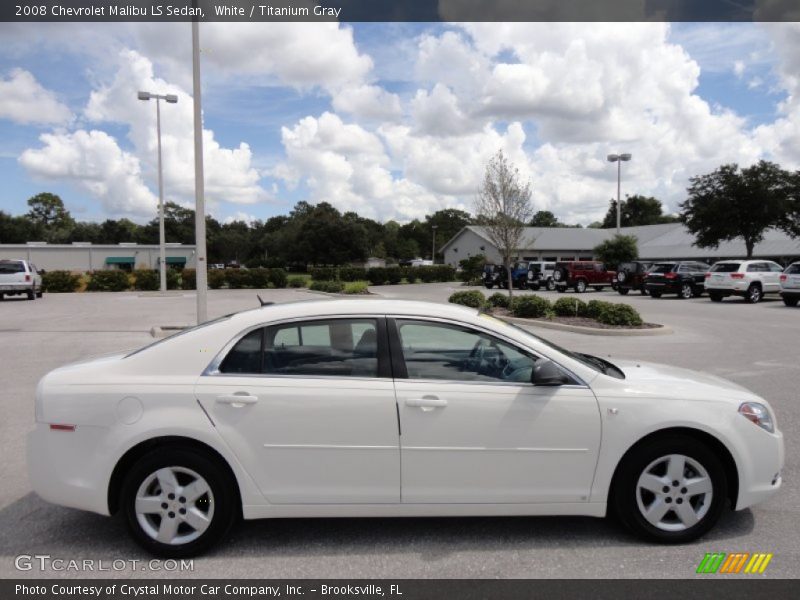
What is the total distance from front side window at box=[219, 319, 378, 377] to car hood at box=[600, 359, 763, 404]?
1.63 metres

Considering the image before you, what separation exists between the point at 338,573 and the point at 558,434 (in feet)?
4.93

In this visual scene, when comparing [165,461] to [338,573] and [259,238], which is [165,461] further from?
[259,238]

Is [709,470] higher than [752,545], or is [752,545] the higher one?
[709,470]

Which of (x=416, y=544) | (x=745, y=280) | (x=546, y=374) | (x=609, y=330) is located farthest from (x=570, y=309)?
(x=416, y=544)

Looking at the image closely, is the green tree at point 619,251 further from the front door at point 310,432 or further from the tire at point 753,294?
the front door at point 310,432

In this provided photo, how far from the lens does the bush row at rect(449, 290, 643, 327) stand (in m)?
15.4

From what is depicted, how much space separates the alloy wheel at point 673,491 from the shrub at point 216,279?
138 feet

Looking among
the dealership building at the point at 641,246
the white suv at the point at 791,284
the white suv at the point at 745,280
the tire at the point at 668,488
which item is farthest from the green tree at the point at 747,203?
the tire at the point at 668,488

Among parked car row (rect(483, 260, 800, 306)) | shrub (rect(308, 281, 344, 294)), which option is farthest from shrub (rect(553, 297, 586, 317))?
shrub (rect(308, 281, 344, 294))

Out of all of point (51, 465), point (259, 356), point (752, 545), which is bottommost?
point (752, 545)

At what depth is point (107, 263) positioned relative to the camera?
64.1m

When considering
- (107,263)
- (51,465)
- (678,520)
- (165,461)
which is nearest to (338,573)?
(165,461)

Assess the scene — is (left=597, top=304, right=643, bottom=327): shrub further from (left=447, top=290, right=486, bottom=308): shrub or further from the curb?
(left=447, top=290, right=486, bottom=308): shrub

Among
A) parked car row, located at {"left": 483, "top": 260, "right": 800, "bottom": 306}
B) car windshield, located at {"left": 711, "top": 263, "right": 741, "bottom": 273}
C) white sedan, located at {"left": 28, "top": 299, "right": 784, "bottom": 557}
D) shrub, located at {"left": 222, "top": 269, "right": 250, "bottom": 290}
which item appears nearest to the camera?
white sedan, located at {"left": 28, "top": 299, "right": 784, "bottom": 557}
